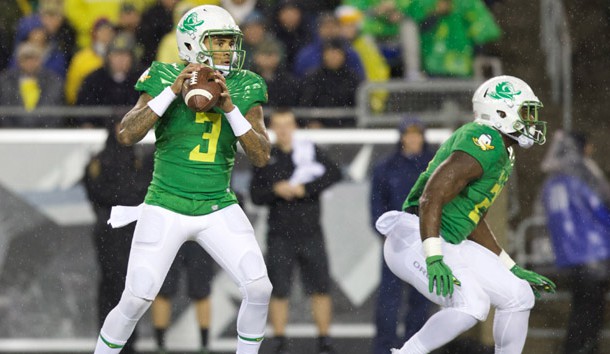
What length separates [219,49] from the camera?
22.1 ft

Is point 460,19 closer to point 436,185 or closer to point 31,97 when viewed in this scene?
point 31,97

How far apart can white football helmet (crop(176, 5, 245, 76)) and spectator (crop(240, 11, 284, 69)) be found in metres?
2.89

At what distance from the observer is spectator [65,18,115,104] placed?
10.2 metres

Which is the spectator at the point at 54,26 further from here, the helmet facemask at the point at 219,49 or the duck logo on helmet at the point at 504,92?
the duck logo on helmet at the point at 504,92

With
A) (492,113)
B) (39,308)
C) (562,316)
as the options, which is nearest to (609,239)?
(562,316)

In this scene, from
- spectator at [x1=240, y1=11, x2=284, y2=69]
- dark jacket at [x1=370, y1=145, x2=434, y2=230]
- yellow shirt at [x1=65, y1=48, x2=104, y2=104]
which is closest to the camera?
dark jacket at [x1=370, y1=145, x2=434, y2=230]

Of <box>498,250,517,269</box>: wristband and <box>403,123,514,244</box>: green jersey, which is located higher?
<box>403,123,514,244</box>: green jersey

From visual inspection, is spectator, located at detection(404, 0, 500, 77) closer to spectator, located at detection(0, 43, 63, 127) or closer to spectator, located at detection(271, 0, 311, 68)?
spectator, located at detection(271, 0, 311, 68)

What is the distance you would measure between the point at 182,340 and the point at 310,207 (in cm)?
124

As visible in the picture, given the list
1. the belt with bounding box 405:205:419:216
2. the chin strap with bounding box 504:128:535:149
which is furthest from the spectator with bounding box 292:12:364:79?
the chin strap with bounding box 504:128:535:149

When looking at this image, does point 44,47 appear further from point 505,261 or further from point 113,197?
point 505,261

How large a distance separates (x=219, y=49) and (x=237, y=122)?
1.27ft

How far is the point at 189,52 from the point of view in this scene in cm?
680

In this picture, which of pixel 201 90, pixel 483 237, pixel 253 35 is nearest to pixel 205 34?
pixel 201 90
